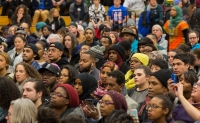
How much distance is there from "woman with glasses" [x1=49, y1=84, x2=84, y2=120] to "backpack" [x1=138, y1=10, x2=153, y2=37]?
350 inches

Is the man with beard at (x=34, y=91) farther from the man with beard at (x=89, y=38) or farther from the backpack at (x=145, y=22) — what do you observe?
the backpack at (x=145, y=22)

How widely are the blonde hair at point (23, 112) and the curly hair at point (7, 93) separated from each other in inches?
41.5

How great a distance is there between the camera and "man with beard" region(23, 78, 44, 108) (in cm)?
1023

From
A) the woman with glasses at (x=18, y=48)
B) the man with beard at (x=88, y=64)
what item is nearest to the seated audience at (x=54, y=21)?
the woman with glasses at (x=18, y=48)

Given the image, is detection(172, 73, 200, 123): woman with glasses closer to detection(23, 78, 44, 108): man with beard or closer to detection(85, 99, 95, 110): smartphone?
detection(85, 99, 95, 110): smartphone

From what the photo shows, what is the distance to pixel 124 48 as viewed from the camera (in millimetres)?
14461

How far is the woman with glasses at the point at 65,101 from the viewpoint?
9805mm

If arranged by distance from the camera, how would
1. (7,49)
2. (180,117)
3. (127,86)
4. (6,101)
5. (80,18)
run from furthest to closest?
(80,18) → (7,49) → (127,86) → (6,101) → (180,117)

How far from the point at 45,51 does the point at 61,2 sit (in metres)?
7.47

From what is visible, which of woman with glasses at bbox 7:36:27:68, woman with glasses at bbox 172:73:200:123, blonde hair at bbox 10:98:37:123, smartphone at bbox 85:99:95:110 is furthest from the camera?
woman with glasses at bbox 7:36:27:68

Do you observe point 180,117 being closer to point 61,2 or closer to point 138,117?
point 138,117

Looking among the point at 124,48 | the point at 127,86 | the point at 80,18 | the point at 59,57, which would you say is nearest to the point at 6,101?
the point at 127,86

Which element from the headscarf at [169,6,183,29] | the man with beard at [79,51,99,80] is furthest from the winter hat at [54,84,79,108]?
the headscarf at [169,6,183,29]

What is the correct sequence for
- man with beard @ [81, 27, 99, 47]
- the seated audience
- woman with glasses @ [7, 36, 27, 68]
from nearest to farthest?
woman with glasses @ [7, 36, 27, 68] < man with beard @ [81, 27, 99, 47] < the seated audience
